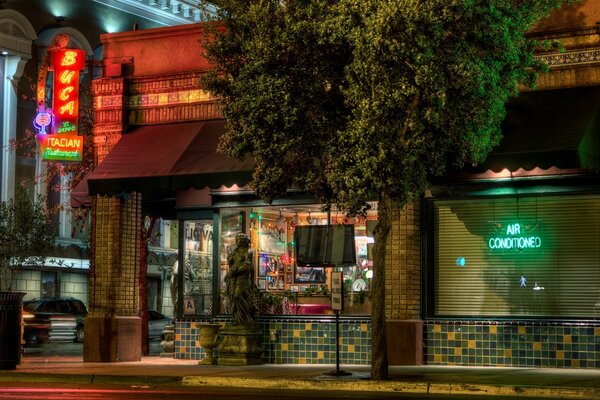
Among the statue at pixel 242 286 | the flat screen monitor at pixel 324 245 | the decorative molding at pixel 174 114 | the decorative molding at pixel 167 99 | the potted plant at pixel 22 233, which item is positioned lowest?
the statue at pixel 242 286

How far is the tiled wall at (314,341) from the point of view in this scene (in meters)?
22.4

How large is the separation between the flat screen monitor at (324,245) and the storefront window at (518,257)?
77.6 inches

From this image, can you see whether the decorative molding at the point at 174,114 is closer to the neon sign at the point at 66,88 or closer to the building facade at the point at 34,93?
the neon sign at the point at 66,88

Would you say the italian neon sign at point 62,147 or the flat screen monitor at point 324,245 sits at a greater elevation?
the italian neon sign at point 62,147

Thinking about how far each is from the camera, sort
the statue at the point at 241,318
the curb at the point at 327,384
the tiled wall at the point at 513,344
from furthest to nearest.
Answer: the statue at the point at 241,318 < the tiled wall at the point at 513,344 < the curb at the point at 327,384

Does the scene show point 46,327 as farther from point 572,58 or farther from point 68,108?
point 572,58

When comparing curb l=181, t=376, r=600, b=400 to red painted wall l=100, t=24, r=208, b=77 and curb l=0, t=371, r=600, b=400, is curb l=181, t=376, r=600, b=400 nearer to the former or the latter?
curb l=0, t=371, r=600, b=400

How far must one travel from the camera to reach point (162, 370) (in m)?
20.8

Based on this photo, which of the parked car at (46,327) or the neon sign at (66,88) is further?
the parked car at (46,327)

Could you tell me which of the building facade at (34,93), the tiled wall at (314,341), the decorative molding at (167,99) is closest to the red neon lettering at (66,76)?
the decorative molding at (167,99)

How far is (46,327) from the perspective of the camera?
37969 mm

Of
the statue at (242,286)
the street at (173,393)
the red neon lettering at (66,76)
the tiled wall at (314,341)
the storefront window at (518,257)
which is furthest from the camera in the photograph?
the red neon lettering at (66,76)

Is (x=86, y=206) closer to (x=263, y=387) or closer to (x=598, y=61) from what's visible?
(x=263, y=387)

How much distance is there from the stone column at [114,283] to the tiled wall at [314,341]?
3339 mm
